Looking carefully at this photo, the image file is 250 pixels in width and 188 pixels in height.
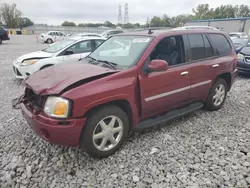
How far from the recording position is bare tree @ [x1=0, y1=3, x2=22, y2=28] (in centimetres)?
6531

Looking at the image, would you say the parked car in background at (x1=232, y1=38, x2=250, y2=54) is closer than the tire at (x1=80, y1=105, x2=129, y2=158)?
No

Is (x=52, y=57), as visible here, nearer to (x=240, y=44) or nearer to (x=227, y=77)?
(x=227, y=77)

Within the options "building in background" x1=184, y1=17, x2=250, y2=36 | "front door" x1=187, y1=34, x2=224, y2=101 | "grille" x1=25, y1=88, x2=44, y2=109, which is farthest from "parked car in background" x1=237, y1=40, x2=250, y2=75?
"building in background" x1=184, y1=17, x2=250, y2=36

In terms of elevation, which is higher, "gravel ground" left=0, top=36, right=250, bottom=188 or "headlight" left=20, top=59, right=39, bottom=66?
"headlight" left=20, top=59, right=39, bottom=66

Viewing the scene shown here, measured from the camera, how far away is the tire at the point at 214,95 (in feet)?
13.8

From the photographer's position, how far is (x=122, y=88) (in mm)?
2688

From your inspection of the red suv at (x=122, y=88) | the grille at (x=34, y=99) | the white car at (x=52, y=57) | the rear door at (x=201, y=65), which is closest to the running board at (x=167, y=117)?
the red suv at (x=122, y=88)

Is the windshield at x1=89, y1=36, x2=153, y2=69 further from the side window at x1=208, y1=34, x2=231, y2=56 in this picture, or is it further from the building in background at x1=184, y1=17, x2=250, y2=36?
the building in background at x1=184, y1=17, x2=250, y2=36

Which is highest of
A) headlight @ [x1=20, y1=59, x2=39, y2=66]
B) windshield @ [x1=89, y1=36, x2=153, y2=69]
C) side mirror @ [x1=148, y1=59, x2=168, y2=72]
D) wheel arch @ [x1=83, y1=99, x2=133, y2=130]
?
windshield @ [x1=89, y1=36, x2=153, y2=69]

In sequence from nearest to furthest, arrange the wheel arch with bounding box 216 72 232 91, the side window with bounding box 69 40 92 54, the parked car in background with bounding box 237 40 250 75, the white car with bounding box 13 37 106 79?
the wheel arch with bounding box 216 72 232 91
the white car with bounding box 13 37 106 79
the side window with bounding box 69 40 92 54
the parked car in background with bounding box 237 40 250 75

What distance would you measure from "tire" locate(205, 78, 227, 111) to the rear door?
19 cm

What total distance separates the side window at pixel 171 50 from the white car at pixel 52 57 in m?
3.63

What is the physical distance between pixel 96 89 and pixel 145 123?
1.05 metres

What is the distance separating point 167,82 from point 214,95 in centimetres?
166
